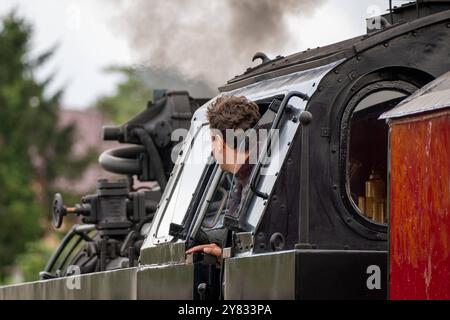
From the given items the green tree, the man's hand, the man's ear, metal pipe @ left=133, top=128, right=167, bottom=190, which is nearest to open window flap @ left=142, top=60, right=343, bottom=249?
the man's ear

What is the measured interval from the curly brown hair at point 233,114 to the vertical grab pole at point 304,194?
0.99 metres

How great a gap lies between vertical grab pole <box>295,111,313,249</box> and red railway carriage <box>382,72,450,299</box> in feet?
1.56

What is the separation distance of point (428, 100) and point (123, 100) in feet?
206

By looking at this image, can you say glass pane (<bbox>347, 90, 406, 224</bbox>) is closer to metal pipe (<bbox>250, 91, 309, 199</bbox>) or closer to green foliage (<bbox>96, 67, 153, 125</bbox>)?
metal pipe (<bbox>250, 91, 309, 199</bbox>)

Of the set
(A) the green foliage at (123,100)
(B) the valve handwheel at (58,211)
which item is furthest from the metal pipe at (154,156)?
(A) the green foliage at (123,100)

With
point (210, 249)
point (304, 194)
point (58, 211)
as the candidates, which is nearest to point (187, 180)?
point (210, 249)

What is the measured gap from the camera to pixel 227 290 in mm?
7340

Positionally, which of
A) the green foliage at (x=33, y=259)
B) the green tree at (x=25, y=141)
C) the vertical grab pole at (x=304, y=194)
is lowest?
the green foliage at (x=33, y=259)

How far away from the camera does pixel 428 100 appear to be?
248 inches

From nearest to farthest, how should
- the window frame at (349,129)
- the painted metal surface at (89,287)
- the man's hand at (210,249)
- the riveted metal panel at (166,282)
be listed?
the window frame at (349,129) < the man's hand at (210,249) < the riveted metal panel at (166,282) < the painted metal surface at (89,287)

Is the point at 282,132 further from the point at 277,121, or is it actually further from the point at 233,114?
the point at 233,114

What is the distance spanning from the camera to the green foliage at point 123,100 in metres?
63.5

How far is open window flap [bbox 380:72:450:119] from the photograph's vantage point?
6.14 m

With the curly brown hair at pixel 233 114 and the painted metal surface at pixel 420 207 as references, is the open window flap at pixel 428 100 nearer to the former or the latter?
the painted metal surface at pixel 420 207
